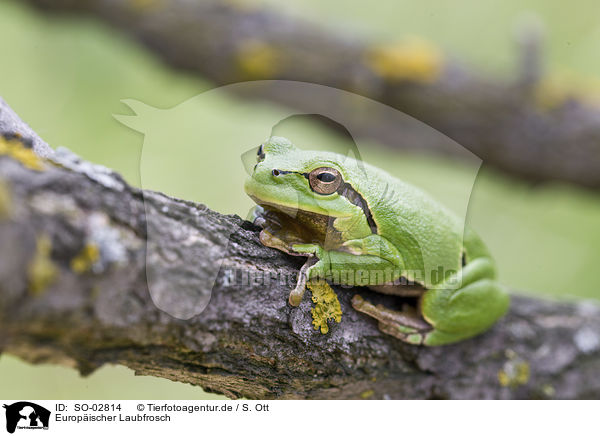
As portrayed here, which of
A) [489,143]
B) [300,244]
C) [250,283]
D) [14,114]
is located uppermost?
[489,143]

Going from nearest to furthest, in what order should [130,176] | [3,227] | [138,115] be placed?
1. [3,227]
2. [130,176]
3. [138,115]

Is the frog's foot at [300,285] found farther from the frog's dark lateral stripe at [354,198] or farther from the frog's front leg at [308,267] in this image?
the frog's dark lateral stripe at [354,198]

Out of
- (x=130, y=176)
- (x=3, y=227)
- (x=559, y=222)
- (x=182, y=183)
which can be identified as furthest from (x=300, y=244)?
(x=559, y=222)

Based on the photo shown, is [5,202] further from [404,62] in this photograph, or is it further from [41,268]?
[404,62]

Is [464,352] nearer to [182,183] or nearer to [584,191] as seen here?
[182,183]

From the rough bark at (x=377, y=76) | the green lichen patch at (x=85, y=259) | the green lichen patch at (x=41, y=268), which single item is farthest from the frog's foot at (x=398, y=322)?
the rough bark at (x=377, y=76)

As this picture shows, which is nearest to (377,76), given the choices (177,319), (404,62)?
(404,62)
